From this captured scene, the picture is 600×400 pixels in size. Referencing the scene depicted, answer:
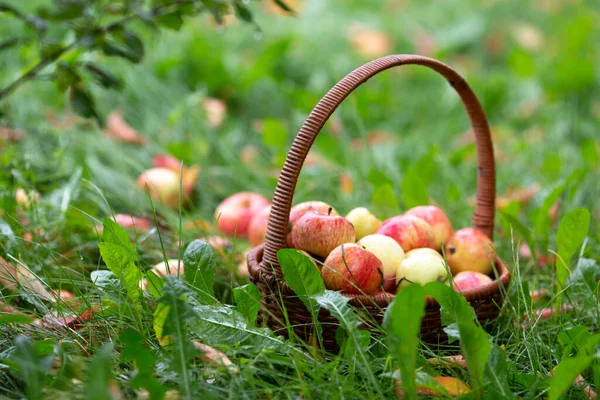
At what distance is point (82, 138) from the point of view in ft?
8.40

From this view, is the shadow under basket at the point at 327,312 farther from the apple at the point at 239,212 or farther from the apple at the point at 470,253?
the apple at the point at 239,212

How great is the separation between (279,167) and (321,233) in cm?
107

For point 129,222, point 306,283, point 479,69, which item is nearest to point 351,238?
point 306,283

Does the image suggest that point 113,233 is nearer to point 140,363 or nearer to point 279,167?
point 140,363

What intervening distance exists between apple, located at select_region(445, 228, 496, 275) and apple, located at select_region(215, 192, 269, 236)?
73 cm

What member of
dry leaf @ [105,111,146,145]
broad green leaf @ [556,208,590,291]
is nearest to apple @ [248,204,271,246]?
broad green leaf @ [556,208,590,291]

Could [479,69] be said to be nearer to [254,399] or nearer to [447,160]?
[447,160]

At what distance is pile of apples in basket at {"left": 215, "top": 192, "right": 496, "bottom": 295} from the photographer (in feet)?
4.28

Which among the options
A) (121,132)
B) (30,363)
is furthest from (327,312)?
(121,132)

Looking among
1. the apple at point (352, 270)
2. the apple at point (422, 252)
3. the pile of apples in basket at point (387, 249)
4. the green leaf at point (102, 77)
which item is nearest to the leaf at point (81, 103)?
the green leaf at point (102, 77)

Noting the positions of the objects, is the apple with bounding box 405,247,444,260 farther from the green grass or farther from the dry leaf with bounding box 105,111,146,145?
the dry leaf with bounding box 105,111,146,145

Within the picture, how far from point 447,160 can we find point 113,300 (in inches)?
64.8

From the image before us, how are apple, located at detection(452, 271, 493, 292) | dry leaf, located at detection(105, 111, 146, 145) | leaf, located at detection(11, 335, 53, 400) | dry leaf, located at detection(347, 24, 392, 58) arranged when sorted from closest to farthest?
1. leaf, located at detection(11, 335, 53, 400)
2. apple, located at detection(452, 271, 493, 292)
3. dry leaf, located at detection(105, 111, 146, 145)
4. dry leaf, located at detection(347, 24, 392, 58)

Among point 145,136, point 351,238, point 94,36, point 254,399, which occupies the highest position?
point 94,36
